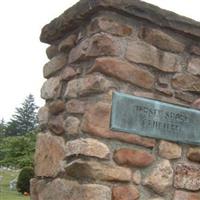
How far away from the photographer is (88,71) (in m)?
3.61

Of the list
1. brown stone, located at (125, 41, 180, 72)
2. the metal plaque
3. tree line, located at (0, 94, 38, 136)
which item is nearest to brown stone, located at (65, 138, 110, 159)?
the metal plaque

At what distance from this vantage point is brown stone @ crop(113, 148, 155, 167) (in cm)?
348

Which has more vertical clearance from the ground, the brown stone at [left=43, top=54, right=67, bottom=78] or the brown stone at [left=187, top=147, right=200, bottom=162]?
the brown stone at [left=43, top=54, right=67, bottom=78]

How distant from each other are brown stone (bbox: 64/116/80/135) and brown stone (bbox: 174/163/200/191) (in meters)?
0.81

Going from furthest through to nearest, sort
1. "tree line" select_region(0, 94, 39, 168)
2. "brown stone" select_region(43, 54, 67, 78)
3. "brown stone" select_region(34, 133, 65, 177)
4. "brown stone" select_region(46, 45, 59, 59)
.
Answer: "tree line" select_region(0, 94, 39, 168) < "brown stone" select_region(46, 45, 59, 59) < "brown stone" select_region(43, 54, 67, 78) < "brown stone" select_region(34, 133, 65, 177)

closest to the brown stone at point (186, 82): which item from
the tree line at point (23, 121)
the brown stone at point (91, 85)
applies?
the brown stone at point (91, 85)

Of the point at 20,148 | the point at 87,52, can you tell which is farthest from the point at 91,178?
the point at 20,148

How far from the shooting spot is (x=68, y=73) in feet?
12.6

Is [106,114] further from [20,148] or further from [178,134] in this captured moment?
[20,148]

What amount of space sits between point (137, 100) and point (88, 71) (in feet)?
1.35

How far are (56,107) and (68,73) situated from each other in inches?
11.2

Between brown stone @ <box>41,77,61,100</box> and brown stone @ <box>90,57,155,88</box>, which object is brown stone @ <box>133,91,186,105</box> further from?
brown stone @ <box>41,77,61,100</box>

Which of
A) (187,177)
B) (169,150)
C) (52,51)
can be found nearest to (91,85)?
(169,150)

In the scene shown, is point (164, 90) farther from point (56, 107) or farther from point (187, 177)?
point (56, 107)
